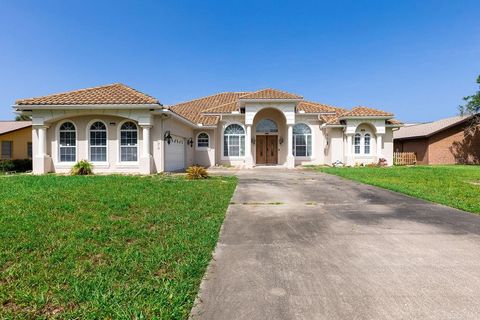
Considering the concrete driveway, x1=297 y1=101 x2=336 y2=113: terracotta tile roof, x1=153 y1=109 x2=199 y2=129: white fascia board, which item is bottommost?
the concrete driveway

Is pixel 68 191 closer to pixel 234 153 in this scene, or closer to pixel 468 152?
pixel 234 153

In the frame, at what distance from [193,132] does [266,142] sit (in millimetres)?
6407

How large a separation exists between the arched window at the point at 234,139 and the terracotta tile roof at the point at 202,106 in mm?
1597

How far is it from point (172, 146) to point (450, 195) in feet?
46.6

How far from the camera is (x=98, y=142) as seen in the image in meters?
15.2

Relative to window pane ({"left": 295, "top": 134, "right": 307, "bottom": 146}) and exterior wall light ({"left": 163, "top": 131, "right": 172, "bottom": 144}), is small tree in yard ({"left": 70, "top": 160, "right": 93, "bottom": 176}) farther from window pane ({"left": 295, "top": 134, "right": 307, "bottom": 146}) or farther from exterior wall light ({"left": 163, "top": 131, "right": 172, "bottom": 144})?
window pane ({"left": 295, "top": 134, "right": 307, "bottom": 146})

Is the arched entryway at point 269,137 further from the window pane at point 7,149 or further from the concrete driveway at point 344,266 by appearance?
the window pane at point 7,149

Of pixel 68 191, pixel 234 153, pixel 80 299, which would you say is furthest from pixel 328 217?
pixel 234 153

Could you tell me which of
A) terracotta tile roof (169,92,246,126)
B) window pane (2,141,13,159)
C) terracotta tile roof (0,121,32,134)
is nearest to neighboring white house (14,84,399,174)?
terracotta tile roof (169,92,246,126)

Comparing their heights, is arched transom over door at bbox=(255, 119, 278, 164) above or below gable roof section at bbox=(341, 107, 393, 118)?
below

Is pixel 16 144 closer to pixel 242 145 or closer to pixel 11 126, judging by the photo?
pixel 11 126

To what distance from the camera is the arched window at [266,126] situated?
23.0 meters

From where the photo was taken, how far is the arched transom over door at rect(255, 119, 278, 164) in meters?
23.0

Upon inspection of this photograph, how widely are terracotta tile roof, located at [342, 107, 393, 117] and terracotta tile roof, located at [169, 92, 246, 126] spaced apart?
10121 mm
